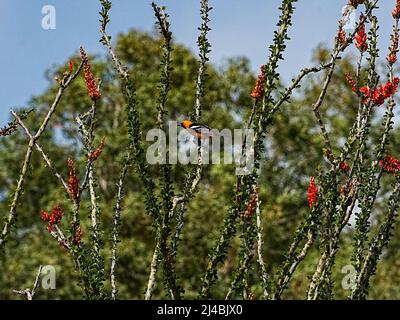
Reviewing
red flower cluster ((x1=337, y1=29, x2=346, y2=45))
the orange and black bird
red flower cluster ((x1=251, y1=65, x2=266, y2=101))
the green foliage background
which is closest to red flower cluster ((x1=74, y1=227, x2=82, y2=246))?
the orange and black bird

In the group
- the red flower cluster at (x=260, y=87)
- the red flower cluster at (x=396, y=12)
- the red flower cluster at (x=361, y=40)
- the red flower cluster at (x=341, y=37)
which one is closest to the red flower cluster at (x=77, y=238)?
the red flower cluster at (x=260, y=87)

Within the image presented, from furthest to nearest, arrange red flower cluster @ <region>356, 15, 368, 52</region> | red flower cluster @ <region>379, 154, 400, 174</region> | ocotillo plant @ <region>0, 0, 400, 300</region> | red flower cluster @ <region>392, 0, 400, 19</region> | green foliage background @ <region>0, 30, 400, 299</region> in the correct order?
1. green foliage background @ <region>0, 30, 400, 299</region>
2. red flower cluster @ <region>392, 0, 400, 19</region>
3. red flower cluster @ <region>356, 15, 368, 52</region>
4. red flower cluster @ <region>379, 154, 400, 174</region>
5. ocotillo plant @ <region>0, 0, 400, 300</region>

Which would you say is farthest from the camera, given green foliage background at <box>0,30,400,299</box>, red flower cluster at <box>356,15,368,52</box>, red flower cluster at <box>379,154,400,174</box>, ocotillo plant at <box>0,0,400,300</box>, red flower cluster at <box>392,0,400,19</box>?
green foliage background at <box>0,30,400,299</box>

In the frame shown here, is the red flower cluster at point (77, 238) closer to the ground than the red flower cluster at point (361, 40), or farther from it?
closer to the ground

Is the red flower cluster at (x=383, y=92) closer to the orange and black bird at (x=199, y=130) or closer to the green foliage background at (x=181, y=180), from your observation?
the orange and black bird at (x=199, y=130)

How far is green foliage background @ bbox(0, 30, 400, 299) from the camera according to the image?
22250 mm

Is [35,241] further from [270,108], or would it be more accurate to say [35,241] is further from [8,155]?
[270,108]

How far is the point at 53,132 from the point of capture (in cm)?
2664

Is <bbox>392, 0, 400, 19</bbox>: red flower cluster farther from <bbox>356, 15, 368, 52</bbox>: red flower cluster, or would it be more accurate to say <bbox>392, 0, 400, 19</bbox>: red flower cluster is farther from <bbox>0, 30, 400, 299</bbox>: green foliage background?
<bbox>0, 30, 400, 299</bbox>: green foliage background

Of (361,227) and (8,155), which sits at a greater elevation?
(8,155)

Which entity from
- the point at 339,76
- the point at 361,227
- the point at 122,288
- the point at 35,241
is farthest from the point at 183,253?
the point at 361,227

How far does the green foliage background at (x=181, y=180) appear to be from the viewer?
22.2m
